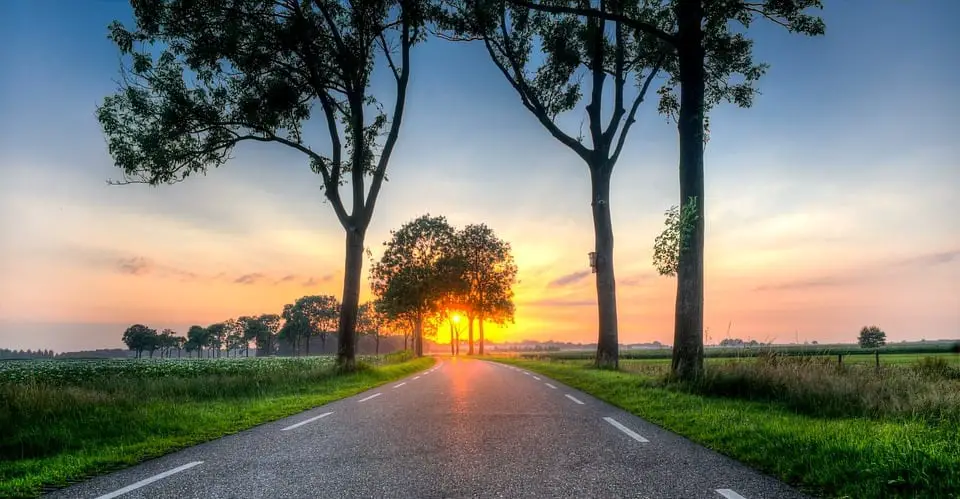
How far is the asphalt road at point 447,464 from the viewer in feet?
13.4

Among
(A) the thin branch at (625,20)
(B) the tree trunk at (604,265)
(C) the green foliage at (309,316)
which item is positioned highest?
(A) the thin branch at (625,20)

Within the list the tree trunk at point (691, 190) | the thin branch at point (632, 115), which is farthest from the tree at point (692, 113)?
the thin branch at point (632, 115)

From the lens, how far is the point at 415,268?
4812 centimetres

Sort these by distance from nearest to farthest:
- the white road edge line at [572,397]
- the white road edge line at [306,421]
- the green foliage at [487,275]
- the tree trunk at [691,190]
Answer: the white road edge line at [306,421], the white road edge line at [572,397], the tree trunk at [691,190], the green foliage at [487,275]

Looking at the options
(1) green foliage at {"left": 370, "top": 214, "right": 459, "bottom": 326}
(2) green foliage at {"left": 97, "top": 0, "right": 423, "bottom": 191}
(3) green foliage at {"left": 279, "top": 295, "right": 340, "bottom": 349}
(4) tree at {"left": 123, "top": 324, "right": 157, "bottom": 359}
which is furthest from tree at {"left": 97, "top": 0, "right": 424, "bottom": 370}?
(4) tree at {"left": 123, "top": 324, "right": 157, "bottom": 359}

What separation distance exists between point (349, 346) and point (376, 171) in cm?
649

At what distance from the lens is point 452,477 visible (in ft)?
14.5

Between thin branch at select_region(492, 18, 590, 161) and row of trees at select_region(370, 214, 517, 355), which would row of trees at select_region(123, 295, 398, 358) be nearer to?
row of trees at select_region(370, 214, 517, 355)

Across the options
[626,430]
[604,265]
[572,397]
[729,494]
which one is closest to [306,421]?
[626,430]

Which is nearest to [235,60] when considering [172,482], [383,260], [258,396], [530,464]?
[258,396]

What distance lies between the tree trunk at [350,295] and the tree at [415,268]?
28.6 metres

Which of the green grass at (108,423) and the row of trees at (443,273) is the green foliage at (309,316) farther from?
the green grass at (108,423)

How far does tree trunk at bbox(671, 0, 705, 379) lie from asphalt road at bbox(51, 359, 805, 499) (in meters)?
4.25

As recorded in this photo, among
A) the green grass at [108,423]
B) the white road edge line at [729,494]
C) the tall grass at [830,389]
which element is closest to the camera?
the white road edge line at [729,494]
